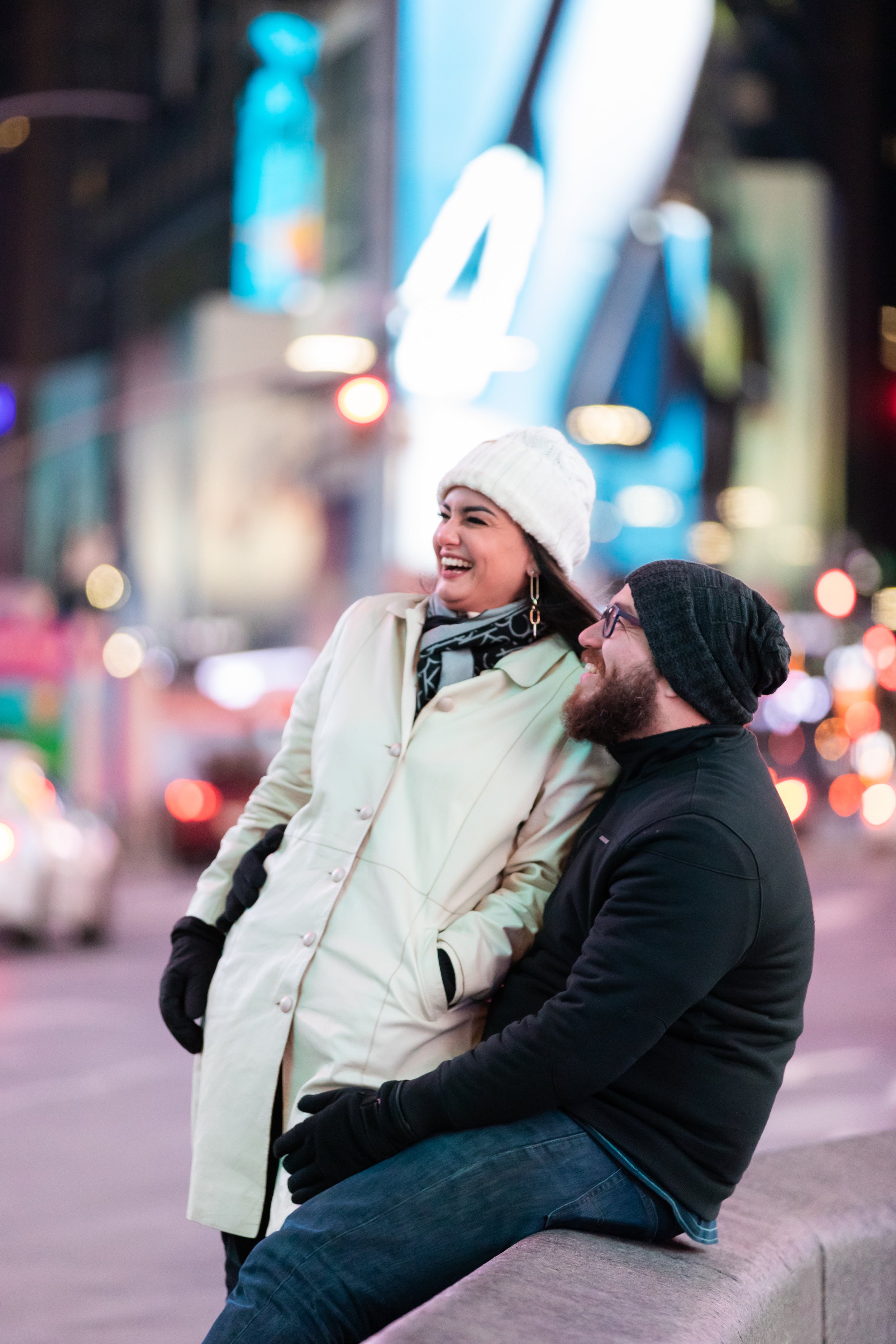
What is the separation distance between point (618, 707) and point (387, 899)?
585mm

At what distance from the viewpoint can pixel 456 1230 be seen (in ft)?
9.09

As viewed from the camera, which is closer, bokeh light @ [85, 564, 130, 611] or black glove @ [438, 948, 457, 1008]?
black glove @ [438, 948, 457, 1008]

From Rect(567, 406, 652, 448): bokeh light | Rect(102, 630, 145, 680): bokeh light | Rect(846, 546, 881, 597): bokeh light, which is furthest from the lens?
Rect(846, 546, 881, 597): bokeh light

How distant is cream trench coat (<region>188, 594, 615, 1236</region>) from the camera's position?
9.89ft

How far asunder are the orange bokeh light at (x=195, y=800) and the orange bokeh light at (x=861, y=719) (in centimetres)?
2737

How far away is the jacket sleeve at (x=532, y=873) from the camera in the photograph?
9.91ft

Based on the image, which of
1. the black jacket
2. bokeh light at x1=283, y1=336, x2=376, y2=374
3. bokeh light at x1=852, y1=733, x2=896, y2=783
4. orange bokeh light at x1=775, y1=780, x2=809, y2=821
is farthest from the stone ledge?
bokeh light at x1=852, y1=733, x2=896, y2=783

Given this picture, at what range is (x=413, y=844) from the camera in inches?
123

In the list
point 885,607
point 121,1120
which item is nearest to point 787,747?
point 121,1120

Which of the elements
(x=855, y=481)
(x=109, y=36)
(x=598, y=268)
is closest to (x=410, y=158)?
(x=598, y=268)

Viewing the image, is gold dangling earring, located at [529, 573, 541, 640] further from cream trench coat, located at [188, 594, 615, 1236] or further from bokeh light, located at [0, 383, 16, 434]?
bokeh light, located at [0, 383, 16, 434]

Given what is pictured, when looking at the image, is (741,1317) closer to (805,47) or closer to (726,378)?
(726,378)

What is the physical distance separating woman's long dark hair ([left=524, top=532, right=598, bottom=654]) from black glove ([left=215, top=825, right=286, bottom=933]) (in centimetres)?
74

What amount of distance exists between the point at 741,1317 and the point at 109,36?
54.3 meters
